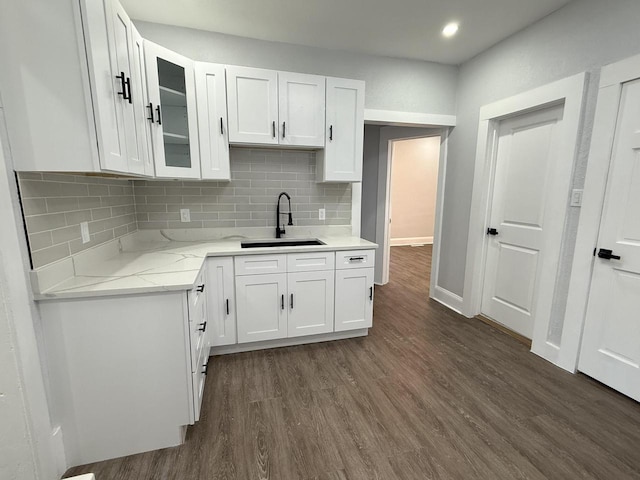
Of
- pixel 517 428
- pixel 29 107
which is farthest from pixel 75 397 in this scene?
pixel 517 428

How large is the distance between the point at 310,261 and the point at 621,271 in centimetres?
212

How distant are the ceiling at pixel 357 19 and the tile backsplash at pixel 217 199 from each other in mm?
975

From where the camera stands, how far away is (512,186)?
111 inches

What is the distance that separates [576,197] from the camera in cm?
220

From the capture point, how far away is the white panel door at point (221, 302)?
231cm

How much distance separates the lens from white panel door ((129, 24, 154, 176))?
169 centimetres

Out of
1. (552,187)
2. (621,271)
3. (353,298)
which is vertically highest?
(552,187)

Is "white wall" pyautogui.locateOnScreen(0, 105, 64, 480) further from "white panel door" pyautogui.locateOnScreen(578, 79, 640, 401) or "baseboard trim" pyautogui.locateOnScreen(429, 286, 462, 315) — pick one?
"baseboard trim" pyautogui.locateOnScreen(429, 286, 462, 315)

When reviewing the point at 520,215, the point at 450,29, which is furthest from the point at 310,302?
the point at 450,29

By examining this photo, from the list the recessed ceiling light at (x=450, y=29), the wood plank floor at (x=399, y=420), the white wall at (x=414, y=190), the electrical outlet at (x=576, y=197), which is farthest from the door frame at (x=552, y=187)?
the white wall at (x=414, y=190)

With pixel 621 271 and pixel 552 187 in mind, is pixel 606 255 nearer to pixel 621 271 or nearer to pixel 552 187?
pixel 621 271

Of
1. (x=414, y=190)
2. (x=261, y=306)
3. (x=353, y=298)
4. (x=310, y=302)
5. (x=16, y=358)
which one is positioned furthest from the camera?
(x=414, y=190)

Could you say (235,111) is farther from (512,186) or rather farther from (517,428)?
(517,428)

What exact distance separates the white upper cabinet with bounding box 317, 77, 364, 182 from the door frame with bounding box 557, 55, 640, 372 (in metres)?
1.66
